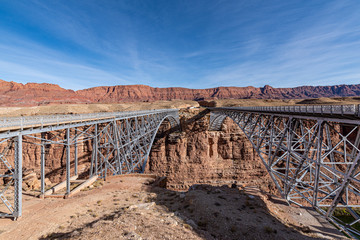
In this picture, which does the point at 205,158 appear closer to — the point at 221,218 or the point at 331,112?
the point at 221,218

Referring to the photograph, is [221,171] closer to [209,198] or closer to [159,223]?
[209,198]

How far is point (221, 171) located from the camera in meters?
36.1

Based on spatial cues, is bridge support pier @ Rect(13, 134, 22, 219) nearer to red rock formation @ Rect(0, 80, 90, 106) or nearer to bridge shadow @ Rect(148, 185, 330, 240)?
bridge shadow @ Rect(148, 185, 330, 240)

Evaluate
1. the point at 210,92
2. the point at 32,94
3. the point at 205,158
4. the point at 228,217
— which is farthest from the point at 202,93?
the point at 228,217

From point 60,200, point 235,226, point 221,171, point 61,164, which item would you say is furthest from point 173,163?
point 235,226

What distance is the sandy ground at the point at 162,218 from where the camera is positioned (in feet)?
23.7

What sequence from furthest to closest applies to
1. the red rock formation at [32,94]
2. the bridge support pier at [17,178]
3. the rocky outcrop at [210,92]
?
the rocky outcrop at [210,92] → the red rock formation at [32,94] → the bridge support pier at [17,178]

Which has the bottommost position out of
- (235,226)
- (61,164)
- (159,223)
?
(61,164)

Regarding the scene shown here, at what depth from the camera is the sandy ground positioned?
7.22 meters

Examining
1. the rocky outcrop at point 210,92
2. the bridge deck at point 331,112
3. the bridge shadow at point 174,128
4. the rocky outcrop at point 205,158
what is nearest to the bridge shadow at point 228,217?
the bridge deck at point 331,112

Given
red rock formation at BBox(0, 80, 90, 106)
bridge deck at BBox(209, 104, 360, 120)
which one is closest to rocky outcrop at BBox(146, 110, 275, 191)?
bridge deck at BBox(209, 104, 360, 120)

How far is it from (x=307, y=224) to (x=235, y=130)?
30217 mm

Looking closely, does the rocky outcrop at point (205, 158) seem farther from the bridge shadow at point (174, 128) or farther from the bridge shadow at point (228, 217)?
the bridge shadow at point (228, 217)

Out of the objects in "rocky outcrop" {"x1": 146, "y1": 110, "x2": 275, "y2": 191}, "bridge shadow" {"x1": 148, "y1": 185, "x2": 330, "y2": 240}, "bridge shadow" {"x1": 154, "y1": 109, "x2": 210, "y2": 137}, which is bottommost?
"rocky outcrop" {"x1": 146, "y1": 110, "x2": 275, "y2": 191}
